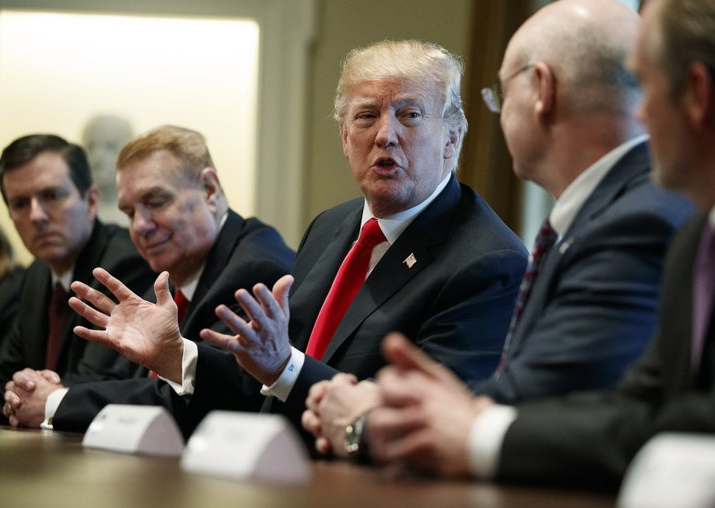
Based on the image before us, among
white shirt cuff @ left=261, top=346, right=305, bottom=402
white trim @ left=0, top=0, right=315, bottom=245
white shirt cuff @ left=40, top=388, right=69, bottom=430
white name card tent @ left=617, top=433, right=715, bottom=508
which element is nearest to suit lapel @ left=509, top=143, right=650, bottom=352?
white shirt cuff @ left=261, top=346, right=305, bottom=402

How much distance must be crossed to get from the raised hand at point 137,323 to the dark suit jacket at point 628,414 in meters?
1.66

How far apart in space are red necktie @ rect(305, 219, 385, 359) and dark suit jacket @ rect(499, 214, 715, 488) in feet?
5.09

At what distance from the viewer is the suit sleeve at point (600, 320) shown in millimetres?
2039

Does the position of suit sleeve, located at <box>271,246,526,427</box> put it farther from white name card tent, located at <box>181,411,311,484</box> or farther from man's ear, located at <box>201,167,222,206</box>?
man's ear, located at <box>201,167,222,206</box>

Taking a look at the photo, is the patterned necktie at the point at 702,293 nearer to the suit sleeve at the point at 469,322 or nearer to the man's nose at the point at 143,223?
the suit sleeve at the point at 469,322

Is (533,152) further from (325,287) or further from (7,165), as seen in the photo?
(7,165)

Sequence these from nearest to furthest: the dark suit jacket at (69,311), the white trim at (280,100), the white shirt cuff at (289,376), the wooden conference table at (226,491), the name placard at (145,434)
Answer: the wooden conference table at (226,491) → the name placard at (145,434) → the white shirt cuff at (289,376) → the dark suit jacket at (69,311) → the white trim at (280,100)

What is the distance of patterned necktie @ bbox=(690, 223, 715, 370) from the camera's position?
5.68 ft

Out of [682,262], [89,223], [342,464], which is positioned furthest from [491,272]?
[89,223]

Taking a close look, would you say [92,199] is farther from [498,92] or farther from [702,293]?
[702,293]

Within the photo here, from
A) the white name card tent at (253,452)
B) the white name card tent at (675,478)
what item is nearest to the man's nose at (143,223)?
the white name card tent at (253,452)

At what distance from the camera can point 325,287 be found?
137 inches

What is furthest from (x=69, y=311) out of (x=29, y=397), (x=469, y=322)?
(x=469, y=322)

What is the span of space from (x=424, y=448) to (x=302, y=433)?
4.69 feet
